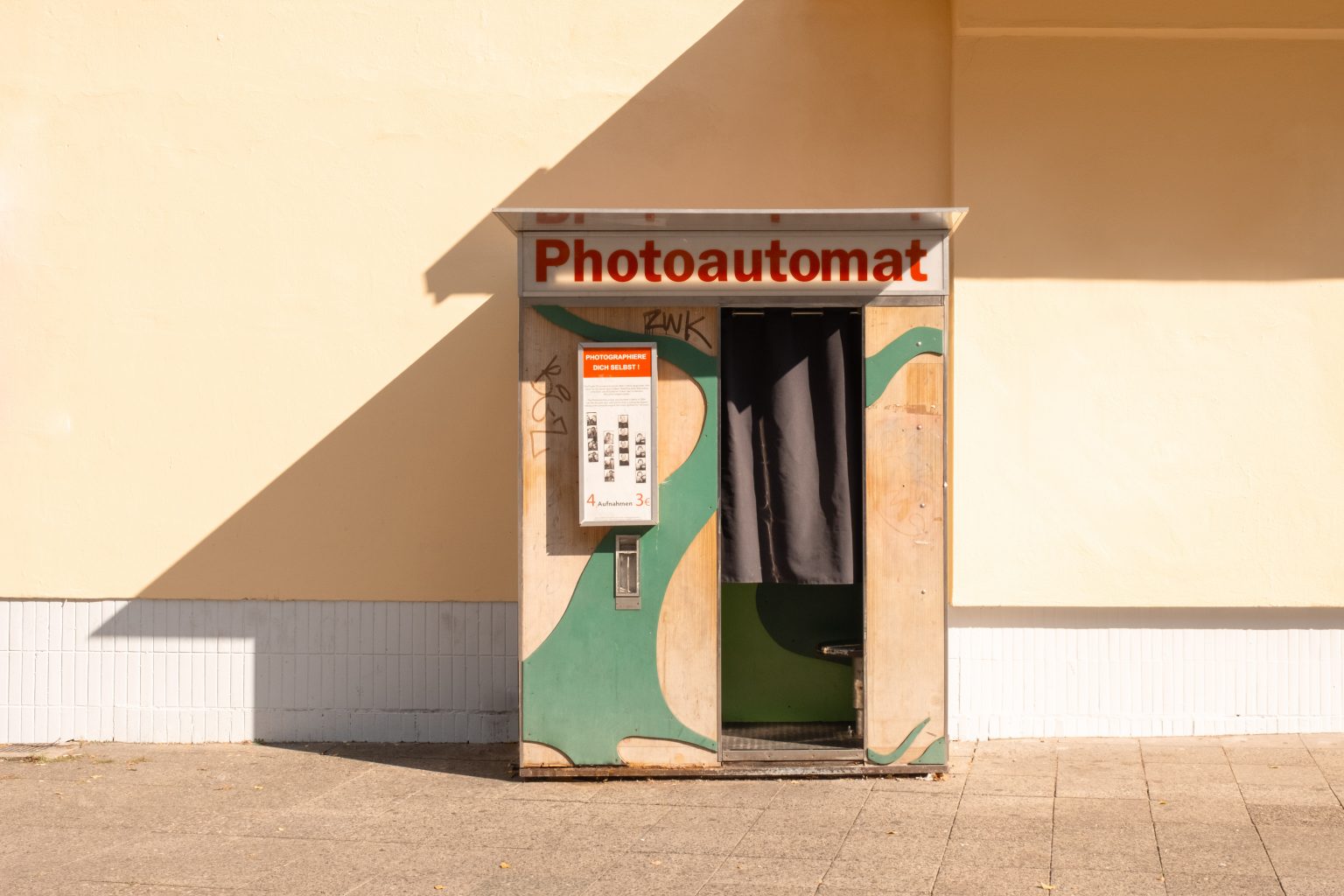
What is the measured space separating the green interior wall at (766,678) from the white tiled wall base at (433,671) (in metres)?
A: 0.84

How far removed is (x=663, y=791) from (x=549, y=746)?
2.25 ft

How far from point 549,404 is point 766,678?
232 cm

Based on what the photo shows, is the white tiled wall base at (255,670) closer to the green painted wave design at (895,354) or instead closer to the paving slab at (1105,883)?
the green painted wave design at (895,354)

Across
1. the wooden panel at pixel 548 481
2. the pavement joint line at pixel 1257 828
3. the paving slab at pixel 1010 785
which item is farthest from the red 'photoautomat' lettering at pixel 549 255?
the pavement joint line at pixel 1257 828

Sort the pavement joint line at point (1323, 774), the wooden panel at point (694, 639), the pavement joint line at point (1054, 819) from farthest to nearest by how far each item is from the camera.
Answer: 1. the wooden panel at point (694, 639)
2. the pavement joint line at point (1323, 774)
3. the pavement joint line at point (1054, 819)

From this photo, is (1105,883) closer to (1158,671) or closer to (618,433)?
(1158,671)

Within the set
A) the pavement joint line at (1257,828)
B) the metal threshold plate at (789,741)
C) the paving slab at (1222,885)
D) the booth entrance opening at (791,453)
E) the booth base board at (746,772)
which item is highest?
the booth entrance opening at (791,453)

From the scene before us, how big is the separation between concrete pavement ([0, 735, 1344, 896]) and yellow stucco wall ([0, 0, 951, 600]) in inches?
56.7

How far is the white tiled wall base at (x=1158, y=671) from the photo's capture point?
7.97m

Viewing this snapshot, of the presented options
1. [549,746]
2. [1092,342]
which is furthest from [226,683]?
[1092,342]

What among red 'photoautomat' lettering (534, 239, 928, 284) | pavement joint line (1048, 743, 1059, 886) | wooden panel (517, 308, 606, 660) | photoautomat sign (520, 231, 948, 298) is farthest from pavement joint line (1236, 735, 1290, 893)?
wooden panel (517, 308, 606, 660)

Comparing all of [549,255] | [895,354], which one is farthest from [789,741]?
[549,255]

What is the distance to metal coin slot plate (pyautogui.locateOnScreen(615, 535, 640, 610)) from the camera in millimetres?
7012

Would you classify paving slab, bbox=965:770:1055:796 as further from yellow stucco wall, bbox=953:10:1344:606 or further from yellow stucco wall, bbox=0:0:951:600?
yellow stucco wall, bbox=0:0:951:600
